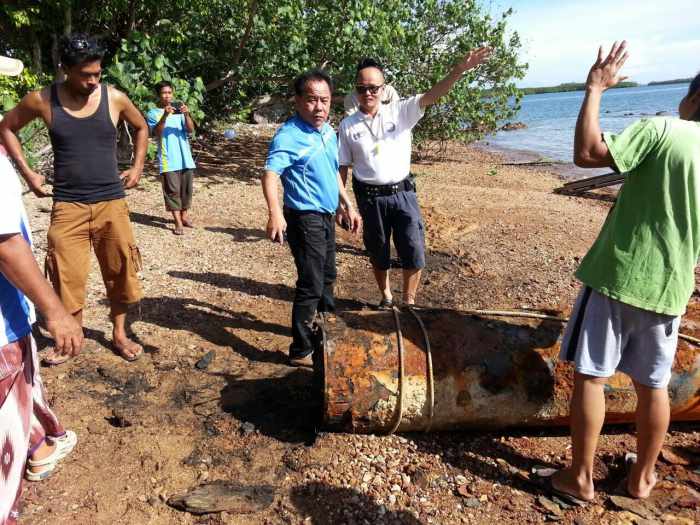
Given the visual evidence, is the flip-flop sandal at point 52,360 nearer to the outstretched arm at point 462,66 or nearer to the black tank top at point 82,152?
the black tank top at point 82,152

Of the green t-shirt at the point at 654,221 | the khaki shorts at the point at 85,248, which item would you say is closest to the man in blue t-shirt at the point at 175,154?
the khaki shorts at the point at 85,248

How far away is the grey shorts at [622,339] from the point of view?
226 centimetres

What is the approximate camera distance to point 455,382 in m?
2.88

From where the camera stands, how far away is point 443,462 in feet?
9.29

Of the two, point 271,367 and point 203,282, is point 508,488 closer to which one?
point 271,367

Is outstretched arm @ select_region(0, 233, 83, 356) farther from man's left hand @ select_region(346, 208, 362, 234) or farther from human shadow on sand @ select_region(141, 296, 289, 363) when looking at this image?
man's left hand @ select_region(346, 208, 362, 234)

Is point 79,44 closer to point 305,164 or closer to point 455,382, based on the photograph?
point 305,164

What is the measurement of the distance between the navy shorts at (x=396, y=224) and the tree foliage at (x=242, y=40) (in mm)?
4992

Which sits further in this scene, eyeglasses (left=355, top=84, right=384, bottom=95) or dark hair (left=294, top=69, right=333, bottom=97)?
eyeglasses (left=355, top=84, right=384, bottom=95)

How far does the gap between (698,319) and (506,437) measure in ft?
4.45

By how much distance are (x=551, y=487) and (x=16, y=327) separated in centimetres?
255

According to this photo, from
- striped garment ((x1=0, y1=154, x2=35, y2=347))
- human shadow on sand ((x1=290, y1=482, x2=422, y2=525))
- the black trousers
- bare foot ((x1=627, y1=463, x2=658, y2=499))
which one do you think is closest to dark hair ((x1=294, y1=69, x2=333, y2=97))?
the black trousers

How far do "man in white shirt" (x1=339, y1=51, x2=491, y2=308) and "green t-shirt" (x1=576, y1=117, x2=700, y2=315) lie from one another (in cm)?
197

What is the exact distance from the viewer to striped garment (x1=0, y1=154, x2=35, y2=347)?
176 centimetres
